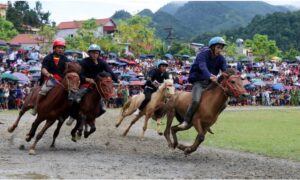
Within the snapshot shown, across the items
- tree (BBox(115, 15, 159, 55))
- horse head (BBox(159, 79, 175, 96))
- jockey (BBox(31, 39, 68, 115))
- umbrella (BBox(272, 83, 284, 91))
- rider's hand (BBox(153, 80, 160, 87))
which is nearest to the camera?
jockey (BBox(31, 39, 68, 115))

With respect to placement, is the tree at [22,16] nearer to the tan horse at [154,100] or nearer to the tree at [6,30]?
the tree at [6,30]

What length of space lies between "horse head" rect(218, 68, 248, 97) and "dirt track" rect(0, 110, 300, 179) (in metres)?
1.59

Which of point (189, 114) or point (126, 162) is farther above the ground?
point (189, 114)

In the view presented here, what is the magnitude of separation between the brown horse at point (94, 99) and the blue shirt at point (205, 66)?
2.12m

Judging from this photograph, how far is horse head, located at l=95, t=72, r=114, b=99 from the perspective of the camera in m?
12.9

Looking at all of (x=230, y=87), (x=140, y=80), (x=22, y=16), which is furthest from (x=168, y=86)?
(x=22, y=16)

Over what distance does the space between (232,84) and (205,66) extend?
81 cm

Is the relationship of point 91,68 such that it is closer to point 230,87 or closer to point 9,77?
point 230,87

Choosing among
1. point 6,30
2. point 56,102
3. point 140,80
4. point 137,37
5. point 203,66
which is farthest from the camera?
point 6,30

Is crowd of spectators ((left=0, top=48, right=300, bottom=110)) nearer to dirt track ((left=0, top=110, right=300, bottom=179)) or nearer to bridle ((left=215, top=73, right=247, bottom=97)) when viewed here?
dirt track ((left=0, top=110, right=300, bottom=179))

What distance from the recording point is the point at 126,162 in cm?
1127

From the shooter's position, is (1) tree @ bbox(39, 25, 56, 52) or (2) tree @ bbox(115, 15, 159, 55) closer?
(1) tree @ bbox(39, 25, 56, 52)

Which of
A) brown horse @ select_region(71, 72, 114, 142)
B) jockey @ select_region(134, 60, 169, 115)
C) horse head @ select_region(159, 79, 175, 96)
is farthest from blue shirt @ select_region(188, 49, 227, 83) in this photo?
jockey @ select_region(134, 60, 169, 115)

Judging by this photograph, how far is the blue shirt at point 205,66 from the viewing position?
12000 millimetres
